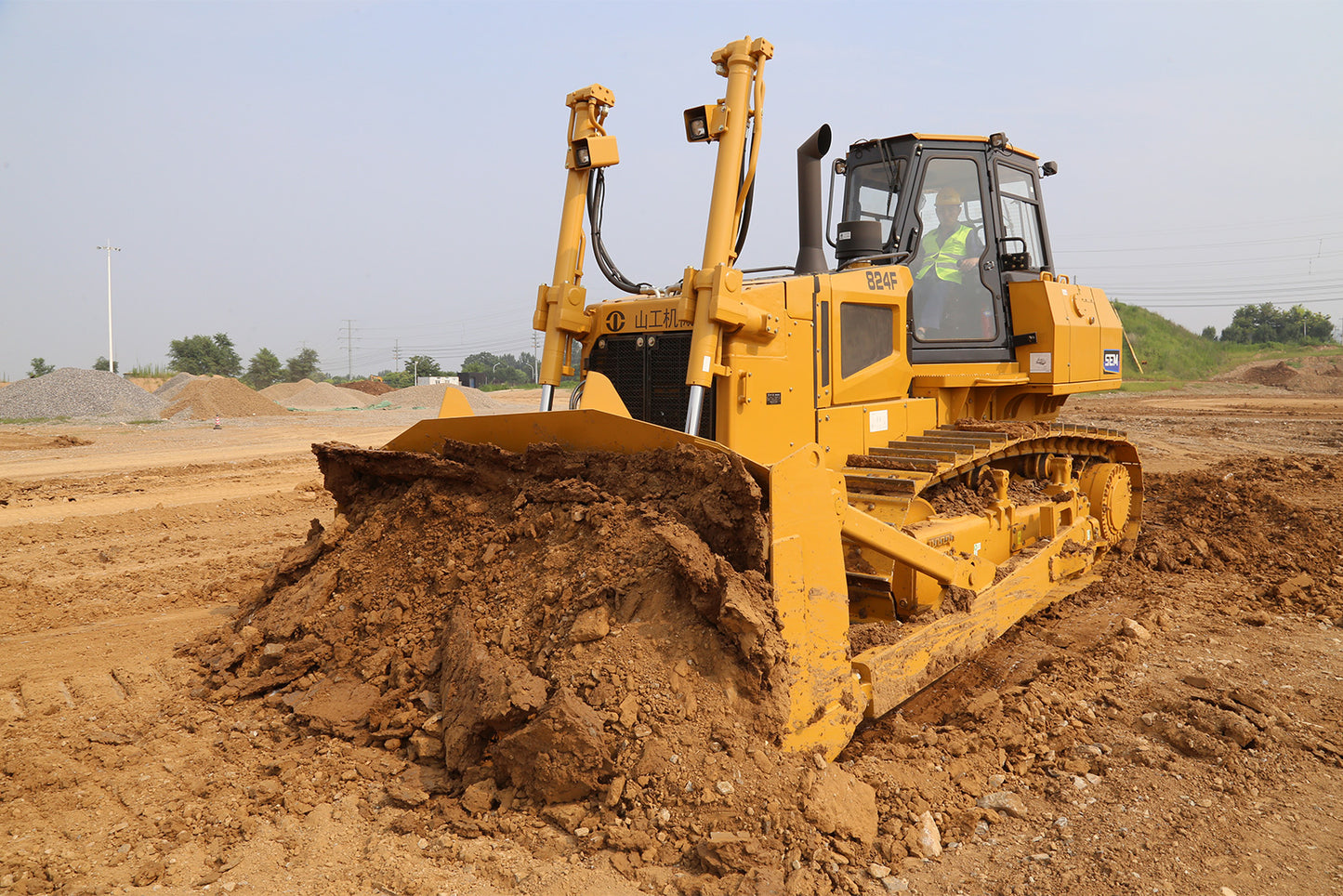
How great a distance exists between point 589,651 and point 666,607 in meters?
0.35

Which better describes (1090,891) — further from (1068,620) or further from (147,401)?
(147,401)

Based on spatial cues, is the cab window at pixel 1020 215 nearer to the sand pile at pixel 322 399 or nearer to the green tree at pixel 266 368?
the sand pile at pixel 322 399

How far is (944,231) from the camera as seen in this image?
5801mm

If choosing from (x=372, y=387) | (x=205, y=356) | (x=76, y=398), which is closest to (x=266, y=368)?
(x=205, y=356)

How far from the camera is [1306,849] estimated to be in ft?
9.80

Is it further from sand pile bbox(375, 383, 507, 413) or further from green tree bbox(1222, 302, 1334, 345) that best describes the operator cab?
green tree bbox(1222, 302, 1334, 345)

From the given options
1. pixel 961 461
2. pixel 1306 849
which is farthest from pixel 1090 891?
pixel 961 461

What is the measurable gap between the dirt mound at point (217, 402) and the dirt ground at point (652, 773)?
1888 cm

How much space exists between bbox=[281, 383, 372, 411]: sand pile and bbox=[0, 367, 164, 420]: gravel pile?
6853 mm

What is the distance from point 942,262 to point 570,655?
3.93m

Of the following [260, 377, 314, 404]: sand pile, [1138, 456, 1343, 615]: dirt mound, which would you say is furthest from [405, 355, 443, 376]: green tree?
[1138, 456, 1343, 615]: dirt mound

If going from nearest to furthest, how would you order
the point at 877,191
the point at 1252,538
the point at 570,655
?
the point at 570,655 → the point at 877,191 → the point at 1252,538

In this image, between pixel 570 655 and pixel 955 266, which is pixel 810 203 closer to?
pixel 955 266

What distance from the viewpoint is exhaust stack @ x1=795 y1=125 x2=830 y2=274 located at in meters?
4.80
